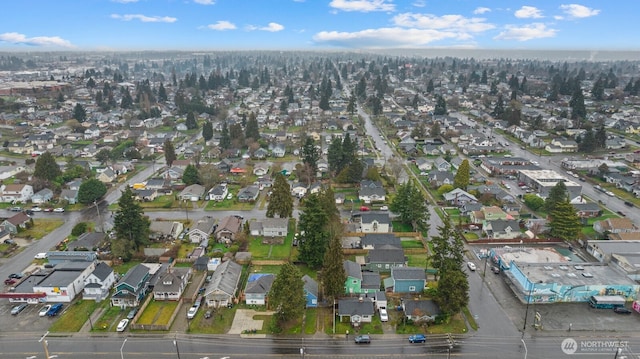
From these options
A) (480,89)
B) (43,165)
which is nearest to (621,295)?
(43,165)

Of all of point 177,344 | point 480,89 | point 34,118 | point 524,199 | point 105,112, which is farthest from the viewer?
point 480,89

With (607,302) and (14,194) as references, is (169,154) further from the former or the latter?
(607,302)

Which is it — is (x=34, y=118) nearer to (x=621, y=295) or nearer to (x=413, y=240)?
(x=413, y=240)

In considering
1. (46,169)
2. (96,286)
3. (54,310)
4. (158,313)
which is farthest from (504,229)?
(46,169)

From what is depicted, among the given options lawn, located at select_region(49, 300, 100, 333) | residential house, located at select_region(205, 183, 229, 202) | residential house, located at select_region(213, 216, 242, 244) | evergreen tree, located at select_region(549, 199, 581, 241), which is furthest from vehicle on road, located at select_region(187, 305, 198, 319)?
evergreen tree, located at select_region(549, 199, 581, 241)

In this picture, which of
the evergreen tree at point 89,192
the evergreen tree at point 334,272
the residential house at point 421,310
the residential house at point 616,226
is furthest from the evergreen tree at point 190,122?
the residential house at point 616,226

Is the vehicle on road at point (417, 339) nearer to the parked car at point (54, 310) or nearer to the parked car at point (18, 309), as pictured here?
the parked car at point (54, 310)

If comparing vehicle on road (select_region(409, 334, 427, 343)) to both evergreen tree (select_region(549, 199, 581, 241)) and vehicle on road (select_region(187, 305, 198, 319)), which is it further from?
evergreen tree (select_region(549, 199, 581, 241))
